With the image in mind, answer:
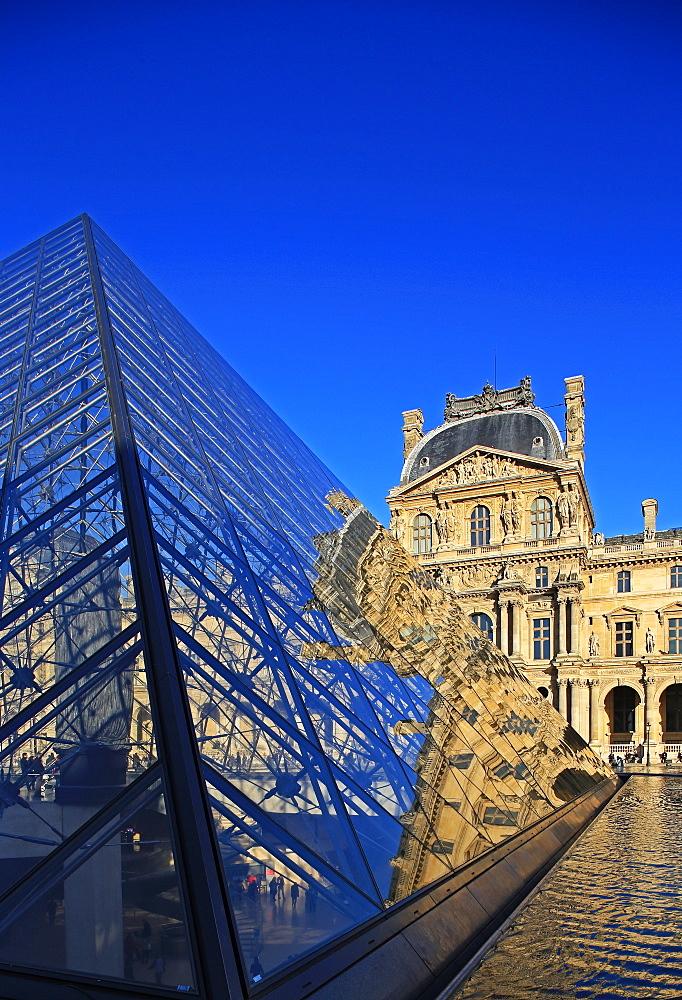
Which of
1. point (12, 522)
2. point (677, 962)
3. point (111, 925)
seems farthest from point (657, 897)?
point (12, 522)

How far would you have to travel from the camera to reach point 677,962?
5.01m

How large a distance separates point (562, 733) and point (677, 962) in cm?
1373

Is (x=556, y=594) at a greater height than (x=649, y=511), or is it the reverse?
(x=649, y=511)

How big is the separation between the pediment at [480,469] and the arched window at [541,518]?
154 cm

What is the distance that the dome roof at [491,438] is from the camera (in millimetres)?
41781

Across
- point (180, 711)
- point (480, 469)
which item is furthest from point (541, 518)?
point (180, 711)

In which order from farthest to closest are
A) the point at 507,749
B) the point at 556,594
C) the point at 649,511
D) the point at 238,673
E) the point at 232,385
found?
the point at 649,511, the point at 556,594, the point at 232,385, the point at 507,749, the point at 238,673

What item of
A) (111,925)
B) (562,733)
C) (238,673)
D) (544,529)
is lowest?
(562,733)

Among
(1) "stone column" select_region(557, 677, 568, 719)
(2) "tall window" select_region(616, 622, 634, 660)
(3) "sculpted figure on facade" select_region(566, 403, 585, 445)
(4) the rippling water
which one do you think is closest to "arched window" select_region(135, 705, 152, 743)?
(4) the rippling water

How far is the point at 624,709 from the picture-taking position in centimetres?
3922

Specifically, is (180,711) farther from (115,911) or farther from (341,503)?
(341,503)

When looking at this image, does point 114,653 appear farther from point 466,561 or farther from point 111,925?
point 466,561

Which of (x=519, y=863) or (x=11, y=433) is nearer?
(x=11, y=433)

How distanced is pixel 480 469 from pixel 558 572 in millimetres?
6964
